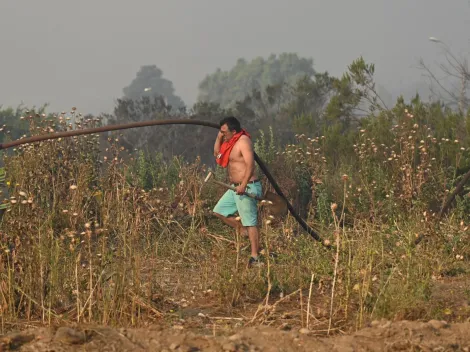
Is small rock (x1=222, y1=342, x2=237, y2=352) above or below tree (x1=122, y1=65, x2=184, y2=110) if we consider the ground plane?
below

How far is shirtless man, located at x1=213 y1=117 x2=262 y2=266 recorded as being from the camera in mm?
7773

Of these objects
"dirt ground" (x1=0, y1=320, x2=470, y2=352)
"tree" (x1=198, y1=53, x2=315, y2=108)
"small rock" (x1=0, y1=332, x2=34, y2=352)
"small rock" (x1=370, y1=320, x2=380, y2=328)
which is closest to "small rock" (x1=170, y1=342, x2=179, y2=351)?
"dirt ground" (x1=0, y1=320, x2=470, y2=352)

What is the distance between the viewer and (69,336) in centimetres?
442

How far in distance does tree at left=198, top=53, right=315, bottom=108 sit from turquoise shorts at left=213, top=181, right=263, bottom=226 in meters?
87.4

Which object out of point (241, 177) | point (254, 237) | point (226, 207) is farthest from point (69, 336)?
point (226, 207)

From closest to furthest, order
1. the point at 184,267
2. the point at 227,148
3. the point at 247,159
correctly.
A: the point at 247,159
the point at 184,267
the point at 227,148

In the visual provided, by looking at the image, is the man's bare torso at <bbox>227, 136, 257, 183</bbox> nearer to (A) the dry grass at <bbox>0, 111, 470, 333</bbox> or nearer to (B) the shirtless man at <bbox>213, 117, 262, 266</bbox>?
(B) the shirtless man at <bbox>213, 117, 262, 266</bbox>

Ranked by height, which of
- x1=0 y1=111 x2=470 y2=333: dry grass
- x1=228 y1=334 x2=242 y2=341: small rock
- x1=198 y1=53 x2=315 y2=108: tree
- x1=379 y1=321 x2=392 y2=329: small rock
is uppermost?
x1=198 y1=53 x2=315 y2=108: tree

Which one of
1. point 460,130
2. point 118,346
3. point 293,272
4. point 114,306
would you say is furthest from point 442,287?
point 460,130

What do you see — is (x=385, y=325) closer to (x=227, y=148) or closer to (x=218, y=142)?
(x=227, y=148)

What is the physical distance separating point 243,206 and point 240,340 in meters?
3.45

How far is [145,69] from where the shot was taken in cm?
10944

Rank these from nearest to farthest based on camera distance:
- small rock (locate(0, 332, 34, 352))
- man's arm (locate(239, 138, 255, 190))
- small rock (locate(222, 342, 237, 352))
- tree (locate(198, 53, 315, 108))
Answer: small rock (locate(222, 342, 237, 352))
small rock (locate(0, 332, 34, 352))
man's arm (locate(239, 138, 255, 190))
tree (locate(198, 53, 315, 108))

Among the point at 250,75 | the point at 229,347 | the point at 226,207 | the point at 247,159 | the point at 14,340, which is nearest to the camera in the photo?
the point at 229,347
